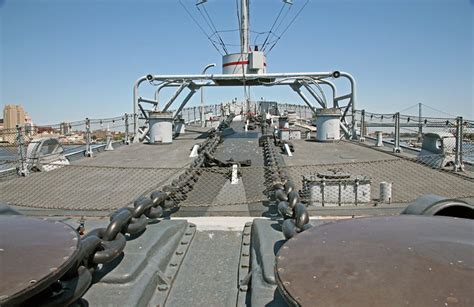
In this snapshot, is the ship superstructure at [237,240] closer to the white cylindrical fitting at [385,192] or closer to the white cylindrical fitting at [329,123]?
the white cylindrical fitting at [385,192]

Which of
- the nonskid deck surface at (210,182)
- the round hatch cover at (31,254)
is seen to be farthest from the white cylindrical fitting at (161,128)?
the round hatch cover at (31,254)

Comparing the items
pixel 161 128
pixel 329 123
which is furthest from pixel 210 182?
pixel 329 123

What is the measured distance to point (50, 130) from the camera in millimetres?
8602

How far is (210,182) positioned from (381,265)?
3842mm

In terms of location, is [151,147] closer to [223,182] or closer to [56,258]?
[223,182]

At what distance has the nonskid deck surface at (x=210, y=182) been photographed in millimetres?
3932

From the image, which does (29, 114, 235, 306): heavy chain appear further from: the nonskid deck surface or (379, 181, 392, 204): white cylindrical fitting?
(379, 181, 392, 204): white cylindrical fitting

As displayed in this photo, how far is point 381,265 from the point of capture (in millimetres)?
1016

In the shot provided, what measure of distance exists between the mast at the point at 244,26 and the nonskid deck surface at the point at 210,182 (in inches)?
158

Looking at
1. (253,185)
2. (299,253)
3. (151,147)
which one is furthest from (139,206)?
(151,147)

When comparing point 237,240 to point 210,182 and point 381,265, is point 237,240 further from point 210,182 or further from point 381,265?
point 210,182

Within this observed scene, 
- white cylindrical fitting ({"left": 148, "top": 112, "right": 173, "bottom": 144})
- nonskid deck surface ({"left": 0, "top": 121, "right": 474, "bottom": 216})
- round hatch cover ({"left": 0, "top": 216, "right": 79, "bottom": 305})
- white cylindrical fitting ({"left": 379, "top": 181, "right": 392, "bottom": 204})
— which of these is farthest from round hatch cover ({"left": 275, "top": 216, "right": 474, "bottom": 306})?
white cylindrical fitting ({"left": 148, "top": 112, "right": 173, "bottom": 144})

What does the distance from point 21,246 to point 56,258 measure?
14 centimetres

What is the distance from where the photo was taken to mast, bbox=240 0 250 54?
11.1 m
